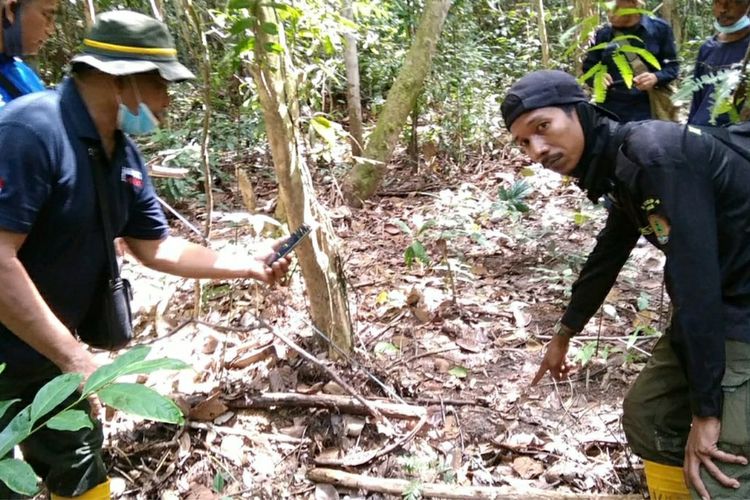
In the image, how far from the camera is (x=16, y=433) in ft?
3.10

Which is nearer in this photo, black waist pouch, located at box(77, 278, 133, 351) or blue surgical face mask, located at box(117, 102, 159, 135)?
blue surgical face mask, located at box(117, 102, 159, 135)

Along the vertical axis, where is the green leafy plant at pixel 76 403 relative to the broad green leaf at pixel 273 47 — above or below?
below

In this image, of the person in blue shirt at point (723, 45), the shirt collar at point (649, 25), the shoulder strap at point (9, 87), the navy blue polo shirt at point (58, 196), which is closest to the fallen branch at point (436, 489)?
the navy blue polo shirt at point (58, 196)

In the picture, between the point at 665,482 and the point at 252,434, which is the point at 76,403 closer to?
the point at 665,482

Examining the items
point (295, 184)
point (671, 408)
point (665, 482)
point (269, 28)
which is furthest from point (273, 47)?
point (665, 482)

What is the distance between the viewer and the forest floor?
9.13ft

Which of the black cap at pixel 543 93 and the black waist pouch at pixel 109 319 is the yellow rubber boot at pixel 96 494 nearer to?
the black waist pouch at pixel 109 319

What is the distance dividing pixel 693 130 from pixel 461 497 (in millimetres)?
1697

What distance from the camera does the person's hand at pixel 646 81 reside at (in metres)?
3.94

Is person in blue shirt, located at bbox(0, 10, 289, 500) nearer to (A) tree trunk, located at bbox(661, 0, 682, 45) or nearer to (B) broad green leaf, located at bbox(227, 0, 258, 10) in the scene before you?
(B) broad green leaf, located at bbox(227, 0, 258, 10)

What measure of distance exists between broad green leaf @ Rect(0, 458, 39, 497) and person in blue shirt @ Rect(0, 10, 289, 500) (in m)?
0.91

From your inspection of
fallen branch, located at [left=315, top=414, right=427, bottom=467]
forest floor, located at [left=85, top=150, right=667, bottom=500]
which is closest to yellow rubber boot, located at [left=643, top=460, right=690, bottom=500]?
forest floor, located at [left=85, top=150, right=667, bottom=500]

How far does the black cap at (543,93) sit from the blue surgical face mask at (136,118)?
127 cm

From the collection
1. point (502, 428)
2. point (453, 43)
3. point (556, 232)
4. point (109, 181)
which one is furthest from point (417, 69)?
point (109, 181)
